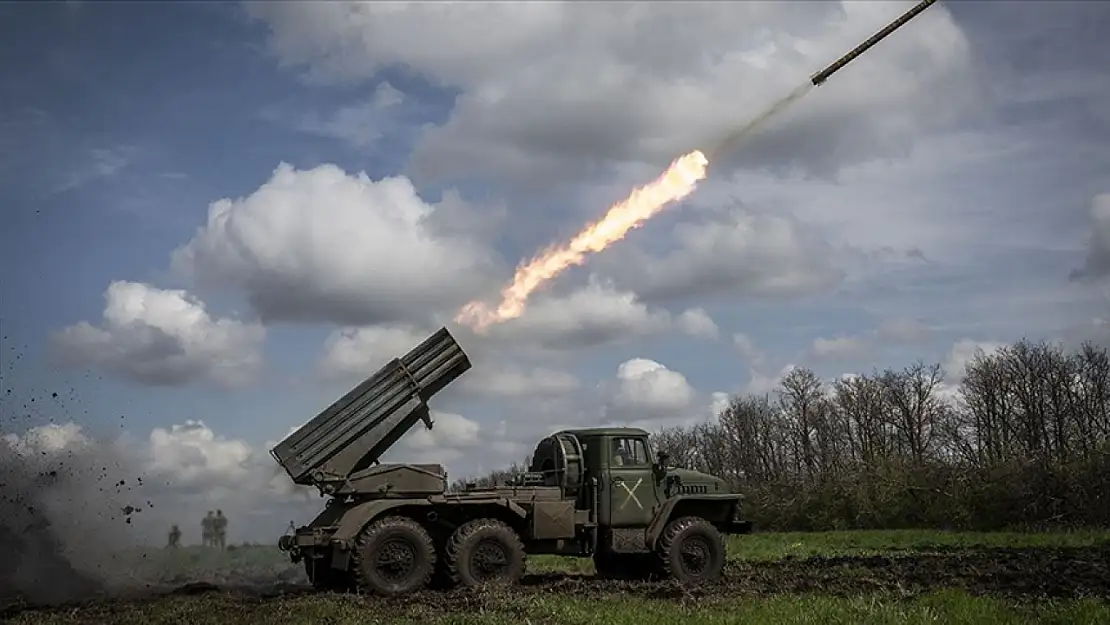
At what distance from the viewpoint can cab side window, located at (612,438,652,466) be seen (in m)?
19.1

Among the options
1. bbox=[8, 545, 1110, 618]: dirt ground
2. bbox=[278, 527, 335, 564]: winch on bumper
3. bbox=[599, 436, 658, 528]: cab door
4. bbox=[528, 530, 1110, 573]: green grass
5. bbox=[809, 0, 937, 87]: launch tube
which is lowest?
bbox=[8, 545, 1110, 618]: dirt ground

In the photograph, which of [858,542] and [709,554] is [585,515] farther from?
[858,542]

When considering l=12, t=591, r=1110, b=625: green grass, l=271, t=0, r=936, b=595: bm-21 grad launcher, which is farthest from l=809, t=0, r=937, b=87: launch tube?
l=12, t=591, r=1110, b=625: green grass

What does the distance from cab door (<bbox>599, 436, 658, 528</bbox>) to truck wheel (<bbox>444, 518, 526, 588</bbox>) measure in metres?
1.99

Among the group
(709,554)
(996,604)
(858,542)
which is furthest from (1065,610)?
(858,542)

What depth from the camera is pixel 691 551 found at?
1872 centimetres

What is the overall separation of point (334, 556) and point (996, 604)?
9955mm

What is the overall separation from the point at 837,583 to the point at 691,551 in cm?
296

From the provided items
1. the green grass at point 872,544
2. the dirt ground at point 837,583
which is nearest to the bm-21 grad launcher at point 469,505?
the dirt ground at point 837,583

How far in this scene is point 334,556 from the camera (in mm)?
17000

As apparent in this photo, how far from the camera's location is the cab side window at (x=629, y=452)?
750 inches

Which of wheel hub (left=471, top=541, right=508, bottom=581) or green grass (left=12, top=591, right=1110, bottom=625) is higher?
wheel hub (left=471, top=541, right=508, bottom=581)

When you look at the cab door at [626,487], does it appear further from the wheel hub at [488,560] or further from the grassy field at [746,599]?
the wheel hub at [488,560]

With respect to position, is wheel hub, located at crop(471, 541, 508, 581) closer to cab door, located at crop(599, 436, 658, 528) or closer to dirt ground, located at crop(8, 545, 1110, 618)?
dirt ground, located at crop(8, 545, 1110, 618)
